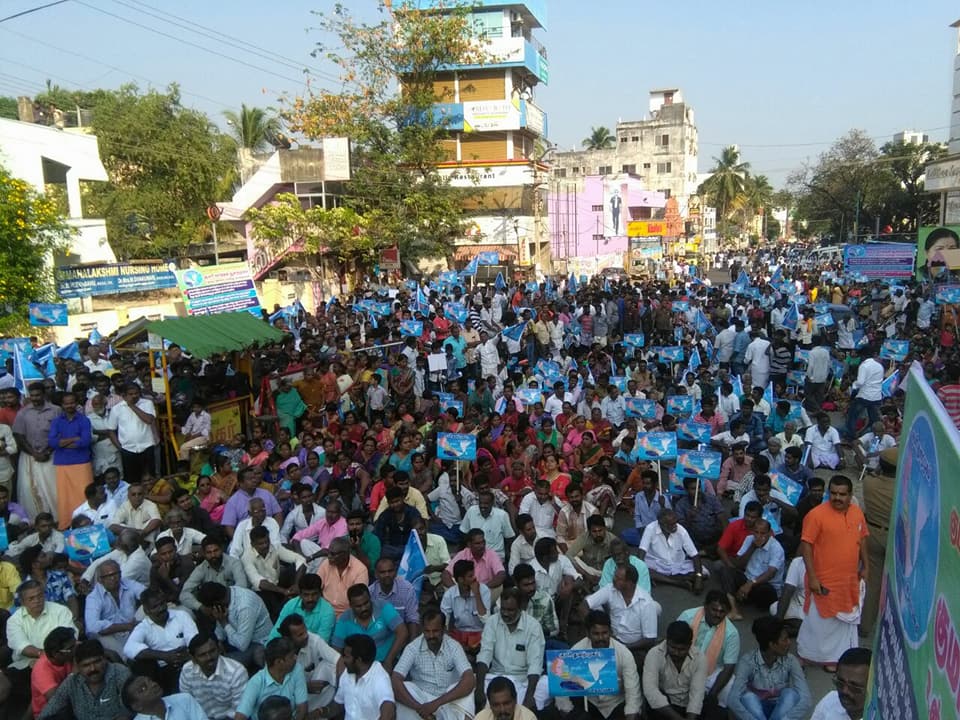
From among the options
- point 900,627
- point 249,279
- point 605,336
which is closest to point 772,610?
point 900,627

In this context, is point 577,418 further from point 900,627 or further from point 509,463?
point 900,627

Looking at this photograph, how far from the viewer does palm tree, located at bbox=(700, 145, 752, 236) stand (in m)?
70.9

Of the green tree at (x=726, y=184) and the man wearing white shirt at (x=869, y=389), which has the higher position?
the green tree at (x=726, y=184)

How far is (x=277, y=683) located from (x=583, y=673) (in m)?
1.94

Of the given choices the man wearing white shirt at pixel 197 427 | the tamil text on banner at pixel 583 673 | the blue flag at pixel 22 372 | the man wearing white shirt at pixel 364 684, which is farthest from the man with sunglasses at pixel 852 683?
the blue flag at pixel 22 372

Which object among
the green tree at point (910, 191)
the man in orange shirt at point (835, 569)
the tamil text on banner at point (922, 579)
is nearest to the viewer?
the tamil text on banner at point (922, 579)

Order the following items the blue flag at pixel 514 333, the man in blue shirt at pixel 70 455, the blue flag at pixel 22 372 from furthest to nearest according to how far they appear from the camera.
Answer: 1. the blue flag at pixel 514 333
2. the blue flag at pixel 22 372
3. the man in blue shirt at pixel 70 455

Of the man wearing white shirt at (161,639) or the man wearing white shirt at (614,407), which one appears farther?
the man wearing white shirt at (614,407)

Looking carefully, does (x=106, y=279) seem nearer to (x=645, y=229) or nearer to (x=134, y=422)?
(x=134, y=422)

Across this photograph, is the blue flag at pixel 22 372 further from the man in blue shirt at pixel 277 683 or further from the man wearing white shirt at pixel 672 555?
the man wearing white shirt at pixel 672 555

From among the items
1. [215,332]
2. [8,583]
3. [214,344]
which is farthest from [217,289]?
[8,583]

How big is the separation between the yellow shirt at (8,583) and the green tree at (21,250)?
13333 millimetres

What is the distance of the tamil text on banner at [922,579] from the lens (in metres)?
1.34

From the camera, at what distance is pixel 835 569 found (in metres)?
5.85
